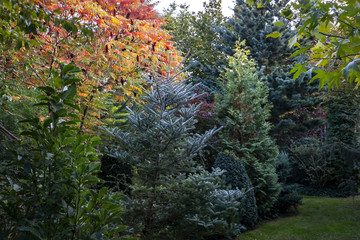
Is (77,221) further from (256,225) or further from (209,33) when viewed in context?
(209,33)

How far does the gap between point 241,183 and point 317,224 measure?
236 centimetres

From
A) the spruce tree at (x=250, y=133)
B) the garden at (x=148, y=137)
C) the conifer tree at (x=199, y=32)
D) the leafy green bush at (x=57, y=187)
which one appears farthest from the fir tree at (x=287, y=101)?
the leafy green bush at (x=57, y=187)

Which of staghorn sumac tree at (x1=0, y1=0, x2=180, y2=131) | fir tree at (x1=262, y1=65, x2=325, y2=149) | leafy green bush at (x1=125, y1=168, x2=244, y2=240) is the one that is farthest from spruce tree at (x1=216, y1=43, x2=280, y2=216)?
fir tree at (x1=262, y1=65, x2=325, y2=149)

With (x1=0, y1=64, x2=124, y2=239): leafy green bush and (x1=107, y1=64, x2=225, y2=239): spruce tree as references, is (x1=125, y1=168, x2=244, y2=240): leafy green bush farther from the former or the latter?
(x1=0, y1=64, x2=124, y2=239): leafy green bush

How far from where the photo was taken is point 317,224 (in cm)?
689

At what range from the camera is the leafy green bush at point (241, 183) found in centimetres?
624

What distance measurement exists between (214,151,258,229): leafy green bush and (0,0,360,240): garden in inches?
1.2

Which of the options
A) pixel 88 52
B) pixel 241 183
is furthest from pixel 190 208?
pixel 88 52

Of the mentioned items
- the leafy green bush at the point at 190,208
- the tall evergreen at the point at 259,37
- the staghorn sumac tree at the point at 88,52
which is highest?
the tall evergreen at the point at 259,37

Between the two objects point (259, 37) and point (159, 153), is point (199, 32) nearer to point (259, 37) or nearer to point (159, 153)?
point (259, 37)

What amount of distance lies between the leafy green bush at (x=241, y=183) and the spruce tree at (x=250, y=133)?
31.5 inches

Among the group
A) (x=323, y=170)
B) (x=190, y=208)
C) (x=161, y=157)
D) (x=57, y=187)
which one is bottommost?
(x=190, y=208)

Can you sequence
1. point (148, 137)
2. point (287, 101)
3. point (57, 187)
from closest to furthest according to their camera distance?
point (57, 187), point (148, 137), point (287, 101)

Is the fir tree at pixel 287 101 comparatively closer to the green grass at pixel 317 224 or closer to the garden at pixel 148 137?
the garden at pixel 148 137
